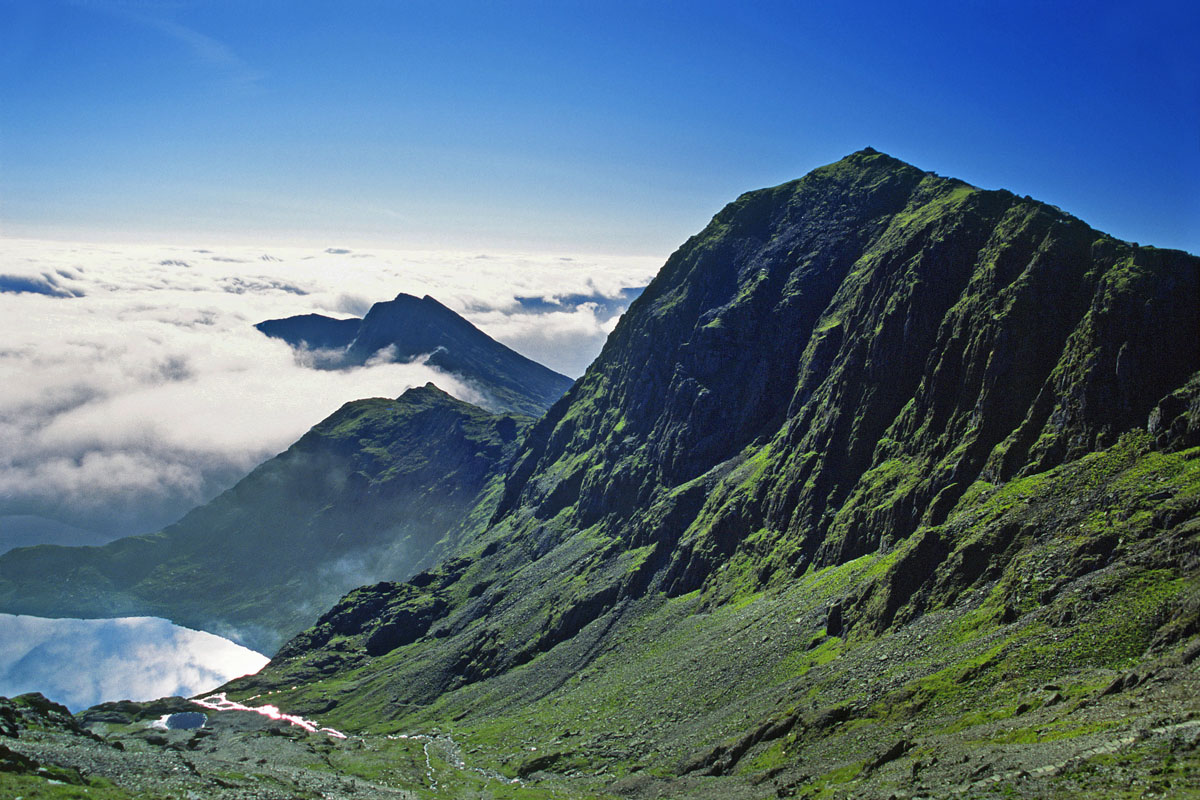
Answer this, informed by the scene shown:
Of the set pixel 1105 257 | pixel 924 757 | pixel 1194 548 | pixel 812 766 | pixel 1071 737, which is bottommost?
pixel 812 766

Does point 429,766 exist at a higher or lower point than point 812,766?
lower

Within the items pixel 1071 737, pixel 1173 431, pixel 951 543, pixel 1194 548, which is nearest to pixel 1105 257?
pixel 1173 431

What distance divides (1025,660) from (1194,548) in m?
28.0

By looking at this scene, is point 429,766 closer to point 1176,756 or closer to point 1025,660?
point 1025,660

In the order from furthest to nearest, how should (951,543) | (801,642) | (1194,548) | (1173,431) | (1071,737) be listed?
(801,642), (951,543), (1173,431), (1194,548), (1071,737)

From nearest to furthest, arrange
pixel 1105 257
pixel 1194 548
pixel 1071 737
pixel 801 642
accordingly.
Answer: pixel 1071 737, pixel 1194 548, pixel 801 642, pixel 1105 257

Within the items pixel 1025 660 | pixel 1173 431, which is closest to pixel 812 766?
pixel 1025 660

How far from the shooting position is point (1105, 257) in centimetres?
18212

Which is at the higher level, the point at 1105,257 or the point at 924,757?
the point at 1105,257

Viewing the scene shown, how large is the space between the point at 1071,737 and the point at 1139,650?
25.7 metres

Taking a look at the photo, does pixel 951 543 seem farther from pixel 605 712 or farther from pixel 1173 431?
pixel 605 712

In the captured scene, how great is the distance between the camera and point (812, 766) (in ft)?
363

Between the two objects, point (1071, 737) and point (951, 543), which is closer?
point (1071, 737)

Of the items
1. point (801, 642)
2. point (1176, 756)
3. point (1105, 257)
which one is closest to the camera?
point (1176, 756)
